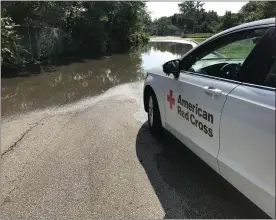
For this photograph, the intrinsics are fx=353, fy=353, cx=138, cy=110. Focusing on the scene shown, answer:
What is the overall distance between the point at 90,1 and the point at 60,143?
18.0 meters

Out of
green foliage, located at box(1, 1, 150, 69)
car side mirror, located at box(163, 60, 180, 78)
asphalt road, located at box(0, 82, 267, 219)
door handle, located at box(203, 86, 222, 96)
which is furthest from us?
green foliage, located at box(1, 1, 150, 69)

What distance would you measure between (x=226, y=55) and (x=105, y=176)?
187cm

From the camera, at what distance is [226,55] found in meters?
3.73

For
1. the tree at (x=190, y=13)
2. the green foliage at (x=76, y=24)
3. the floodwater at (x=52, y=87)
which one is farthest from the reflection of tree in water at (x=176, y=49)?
the tree at (x=190, y=13)

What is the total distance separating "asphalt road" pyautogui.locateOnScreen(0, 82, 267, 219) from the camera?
10.7ft

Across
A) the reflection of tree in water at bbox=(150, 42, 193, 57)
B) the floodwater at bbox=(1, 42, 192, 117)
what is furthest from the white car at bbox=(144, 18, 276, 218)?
the reflection of tree in water at bbox=(150, 42, 193, 57)

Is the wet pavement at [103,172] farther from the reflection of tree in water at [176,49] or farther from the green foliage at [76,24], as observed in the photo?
the reflection of tree in water at [176,49]

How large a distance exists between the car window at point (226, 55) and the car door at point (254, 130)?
0.17 metres

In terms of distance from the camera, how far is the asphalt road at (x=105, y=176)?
129 inches

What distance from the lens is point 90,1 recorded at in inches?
849

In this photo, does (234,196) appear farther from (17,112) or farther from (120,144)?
(17,112)

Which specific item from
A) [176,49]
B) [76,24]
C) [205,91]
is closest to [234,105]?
[205,91]

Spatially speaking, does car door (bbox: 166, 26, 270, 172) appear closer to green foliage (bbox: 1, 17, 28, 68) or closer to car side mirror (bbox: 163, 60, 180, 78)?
car side mirror (bbox: 163, 60, 180, 78)

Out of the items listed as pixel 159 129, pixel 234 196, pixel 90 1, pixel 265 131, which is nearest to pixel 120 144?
pixel 159 129
